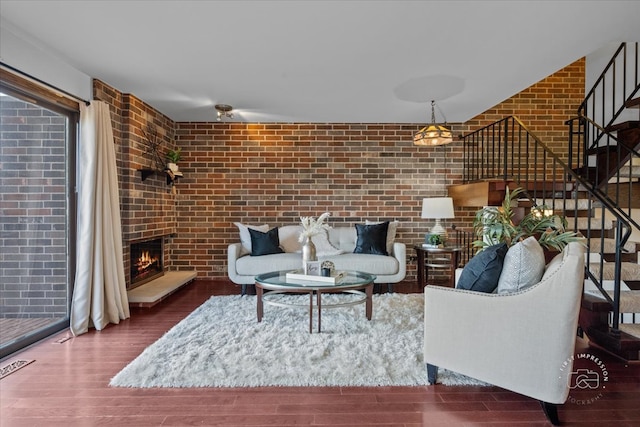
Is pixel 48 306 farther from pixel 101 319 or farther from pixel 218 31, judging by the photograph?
pixel 218 31

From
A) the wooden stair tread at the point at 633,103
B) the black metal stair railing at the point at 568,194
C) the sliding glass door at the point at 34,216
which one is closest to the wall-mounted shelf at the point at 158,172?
the sliding glass door at the point at 34,216

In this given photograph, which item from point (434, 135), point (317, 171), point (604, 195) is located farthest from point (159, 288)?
point (604, 195)

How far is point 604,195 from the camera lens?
3.48m

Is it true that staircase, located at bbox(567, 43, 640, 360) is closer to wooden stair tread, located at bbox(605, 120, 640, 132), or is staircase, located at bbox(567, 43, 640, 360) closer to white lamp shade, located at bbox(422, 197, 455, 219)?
wooden stair tread, located at bbox(605, 120, 640, 132)

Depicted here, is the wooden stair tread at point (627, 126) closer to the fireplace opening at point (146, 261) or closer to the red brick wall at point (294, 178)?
the red brick wall at point (294, 178)

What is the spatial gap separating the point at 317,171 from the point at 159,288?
109 inches

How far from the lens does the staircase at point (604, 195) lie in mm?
2807

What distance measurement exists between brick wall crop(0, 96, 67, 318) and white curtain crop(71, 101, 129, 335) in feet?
0.68

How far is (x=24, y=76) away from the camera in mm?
2814

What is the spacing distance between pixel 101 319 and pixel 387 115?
4.21 m

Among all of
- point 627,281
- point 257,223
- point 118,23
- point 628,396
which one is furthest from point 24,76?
point 627,281

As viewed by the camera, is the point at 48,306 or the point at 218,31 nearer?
the point at 218,31

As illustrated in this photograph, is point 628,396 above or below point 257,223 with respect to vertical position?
below

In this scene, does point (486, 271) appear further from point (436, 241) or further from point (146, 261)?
point (146, 261)
